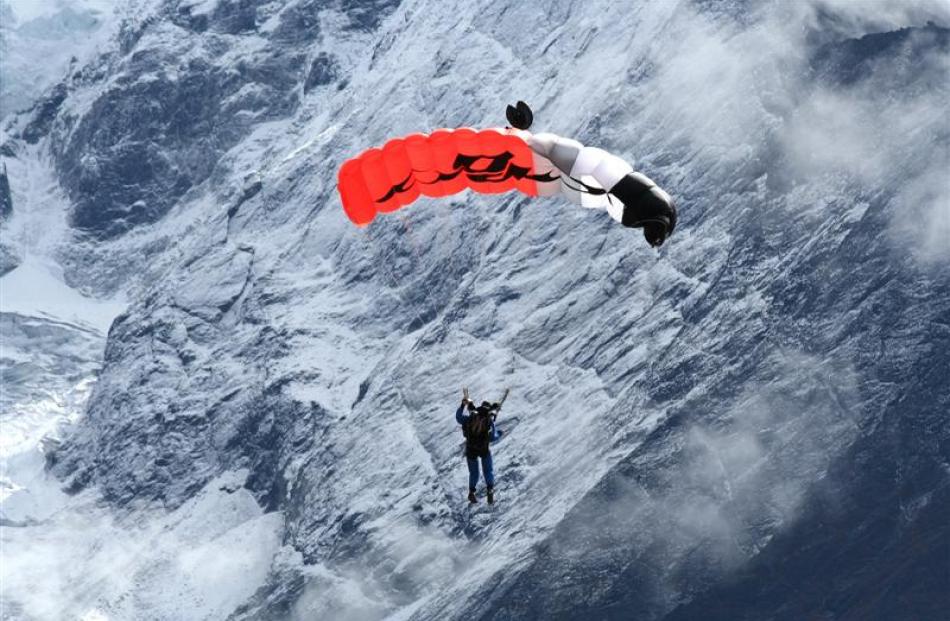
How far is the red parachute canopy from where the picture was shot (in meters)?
68.9

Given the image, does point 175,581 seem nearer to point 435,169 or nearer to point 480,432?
point 435,169

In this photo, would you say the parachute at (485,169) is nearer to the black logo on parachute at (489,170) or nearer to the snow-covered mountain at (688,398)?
the black logo on parachute at (489,170)

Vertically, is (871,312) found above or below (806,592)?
above

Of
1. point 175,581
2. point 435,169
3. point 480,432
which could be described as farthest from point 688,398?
point 480,432

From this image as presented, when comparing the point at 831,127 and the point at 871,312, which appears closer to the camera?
the point at 871,312

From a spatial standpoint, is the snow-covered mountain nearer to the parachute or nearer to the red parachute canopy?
the red parachute canopy

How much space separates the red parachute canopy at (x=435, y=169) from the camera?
226 feet

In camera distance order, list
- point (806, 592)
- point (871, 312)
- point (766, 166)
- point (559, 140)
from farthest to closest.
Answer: point (766, 166)
point (871, 312)
point (806, 592)
point (559, 140)

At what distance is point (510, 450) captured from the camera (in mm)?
172625

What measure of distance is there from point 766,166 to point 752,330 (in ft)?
63.3

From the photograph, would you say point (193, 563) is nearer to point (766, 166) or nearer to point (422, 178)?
point (766, 166)

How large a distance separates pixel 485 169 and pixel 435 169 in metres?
1.88

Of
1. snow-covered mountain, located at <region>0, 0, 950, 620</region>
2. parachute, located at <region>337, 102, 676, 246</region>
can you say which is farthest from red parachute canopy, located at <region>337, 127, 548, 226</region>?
snow-covered mountain, located at <region>0, 0, 950, 620</region>

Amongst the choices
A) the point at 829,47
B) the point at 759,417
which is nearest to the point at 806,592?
the point at 759,417
